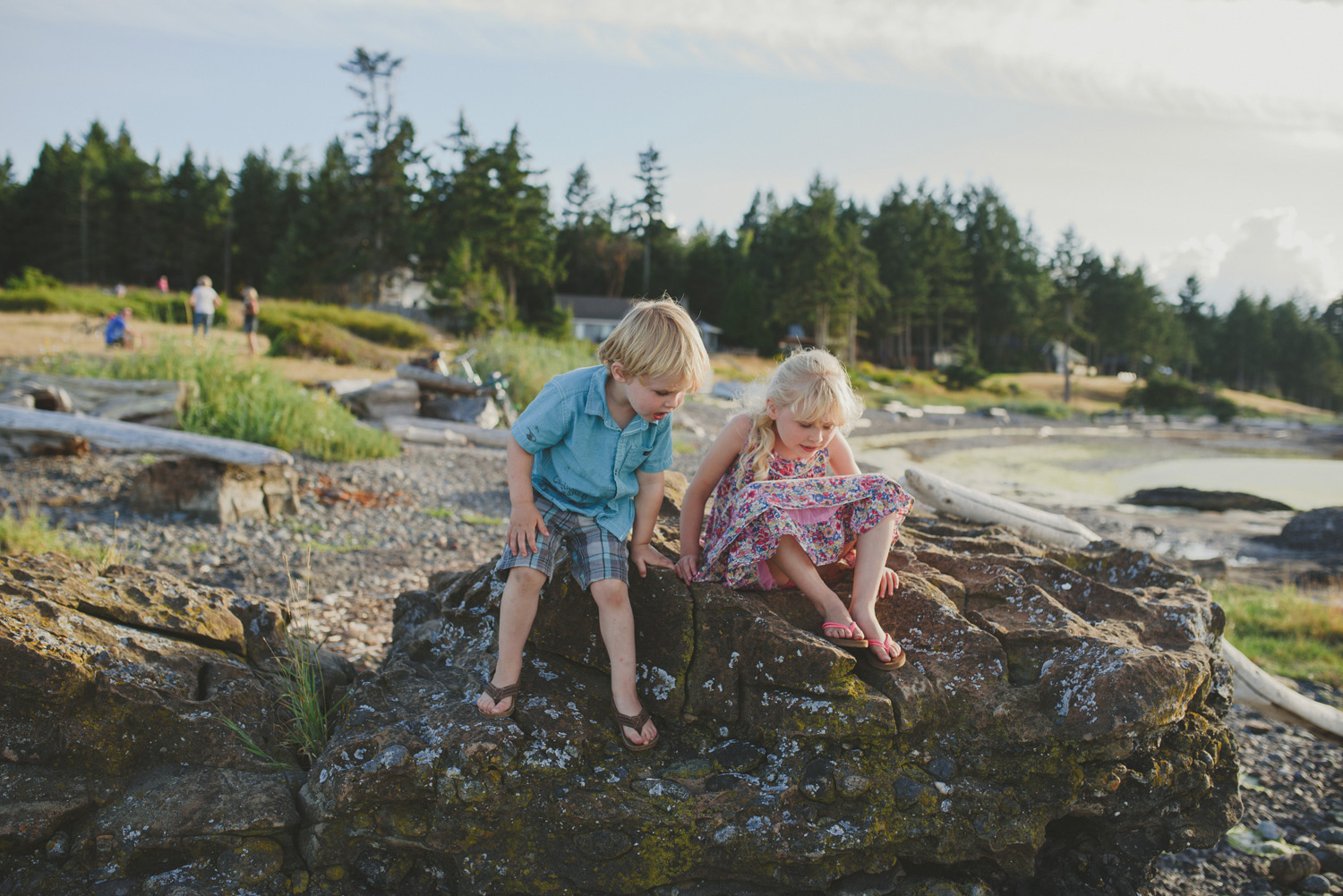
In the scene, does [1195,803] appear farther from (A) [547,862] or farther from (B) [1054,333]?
(B) [1054,333]

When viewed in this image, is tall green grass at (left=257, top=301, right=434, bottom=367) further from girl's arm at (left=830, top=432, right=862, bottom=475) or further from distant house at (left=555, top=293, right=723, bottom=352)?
distant house at (left=555, top=293, right=723, bottom=352)

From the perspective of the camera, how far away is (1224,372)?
274 feet

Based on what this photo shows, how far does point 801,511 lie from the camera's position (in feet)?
10.6

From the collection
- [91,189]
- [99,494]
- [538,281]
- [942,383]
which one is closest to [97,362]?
[99,494]

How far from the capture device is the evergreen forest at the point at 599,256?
52.3m

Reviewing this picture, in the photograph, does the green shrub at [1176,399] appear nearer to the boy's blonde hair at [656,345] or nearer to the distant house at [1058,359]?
the distant house at [1058,359]

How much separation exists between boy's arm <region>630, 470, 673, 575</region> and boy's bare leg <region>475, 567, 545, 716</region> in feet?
1.46

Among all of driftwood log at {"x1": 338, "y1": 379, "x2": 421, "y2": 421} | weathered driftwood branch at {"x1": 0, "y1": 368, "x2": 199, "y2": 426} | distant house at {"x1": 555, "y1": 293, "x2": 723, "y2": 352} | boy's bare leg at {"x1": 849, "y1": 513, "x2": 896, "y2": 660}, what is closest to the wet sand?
boy's bare leg at {"x1": 849, "y1": 513, "x2": 896, "y2": 660}

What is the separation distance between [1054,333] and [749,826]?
68.8 meters

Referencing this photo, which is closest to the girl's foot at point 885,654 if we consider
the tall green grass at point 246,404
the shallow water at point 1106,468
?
the tall green grass at point 246,404

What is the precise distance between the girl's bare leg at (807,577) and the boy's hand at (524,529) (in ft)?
3.20

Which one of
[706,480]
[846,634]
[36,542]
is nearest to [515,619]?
[706,480]

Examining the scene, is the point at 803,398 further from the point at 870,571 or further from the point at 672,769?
the point at 672,769

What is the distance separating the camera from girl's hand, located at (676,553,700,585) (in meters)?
3.32
